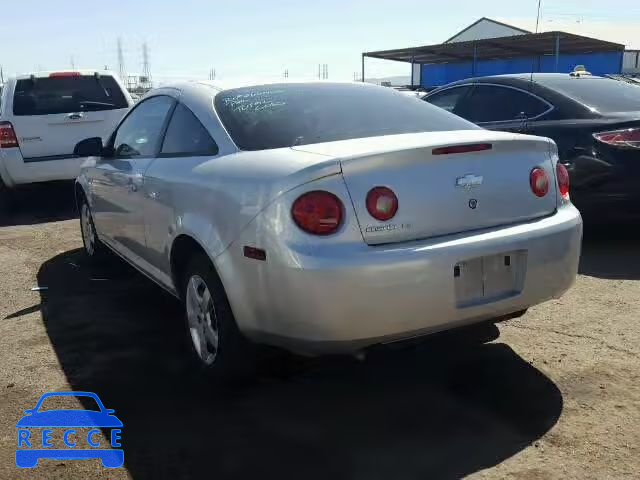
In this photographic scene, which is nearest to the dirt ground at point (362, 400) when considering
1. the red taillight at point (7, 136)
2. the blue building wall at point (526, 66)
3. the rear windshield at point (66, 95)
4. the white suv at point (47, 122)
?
the white suv at point (47, 122)

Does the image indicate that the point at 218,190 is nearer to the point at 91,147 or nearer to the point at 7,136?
the point at 91,147

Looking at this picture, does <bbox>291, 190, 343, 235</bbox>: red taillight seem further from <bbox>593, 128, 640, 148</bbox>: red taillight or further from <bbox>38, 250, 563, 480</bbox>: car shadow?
<bbox>593, 128, 640, 148</bbox>: red taillight

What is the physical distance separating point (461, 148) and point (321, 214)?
74 centimetres

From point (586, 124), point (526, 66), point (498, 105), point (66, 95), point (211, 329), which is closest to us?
point (211, 329)

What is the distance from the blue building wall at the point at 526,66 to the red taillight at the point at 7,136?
31.1 m

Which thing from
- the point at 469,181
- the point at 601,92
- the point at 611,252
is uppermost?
the point at 601,92

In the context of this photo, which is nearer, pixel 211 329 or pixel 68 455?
pixel 68 455

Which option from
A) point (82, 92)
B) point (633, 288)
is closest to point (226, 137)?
point (633, 288)

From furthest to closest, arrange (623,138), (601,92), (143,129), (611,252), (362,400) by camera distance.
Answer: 1. (601,92)
2. (611,252)
3. (623,138)
4. (143,129)
5. (362,400)

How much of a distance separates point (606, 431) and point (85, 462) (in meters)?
2.21

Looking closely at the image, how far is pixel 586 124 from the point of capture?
5.58m

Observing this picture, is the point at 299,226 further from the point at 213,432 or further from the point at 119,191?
the point at 119,191

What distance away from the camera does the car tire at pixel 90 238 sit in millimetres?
5620

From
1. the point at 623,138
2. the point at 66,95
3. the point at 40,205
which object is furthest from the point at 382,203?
the point at 40,205
